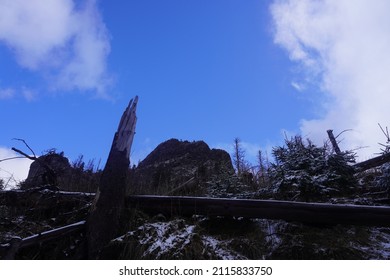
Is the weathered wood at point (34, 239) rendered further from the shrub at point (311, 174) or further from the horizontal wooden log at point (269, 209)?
the shrub at point (311, 174)

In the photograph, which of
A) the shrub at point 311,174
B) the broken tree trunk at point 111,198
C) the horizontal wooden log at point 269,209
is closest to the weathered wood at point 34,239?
the broken tree trunk at point 111,198

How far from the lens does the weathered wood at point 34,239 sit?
316 cm

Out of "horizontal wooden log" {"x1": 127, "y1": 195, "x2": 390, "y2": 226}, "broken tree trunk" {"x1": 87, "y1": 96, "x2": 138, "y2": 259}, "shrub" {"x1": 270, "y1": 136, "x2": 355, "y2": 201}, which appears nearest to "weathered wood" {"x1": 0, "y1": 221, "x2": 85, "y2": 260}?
"broken tree trunk" {"x1": 87, "y1": 96, "x2": 138, "y2": 259}

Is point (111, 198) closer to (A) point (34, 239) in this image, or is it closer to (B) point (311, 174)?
(A) point (34, 239)

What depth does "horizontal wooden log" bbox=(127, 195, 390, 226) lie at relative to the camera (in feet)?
13.8

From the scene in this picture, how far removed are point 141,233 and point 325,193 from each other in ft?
12.5

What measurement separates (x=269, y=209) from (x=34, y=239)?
10.9 feet

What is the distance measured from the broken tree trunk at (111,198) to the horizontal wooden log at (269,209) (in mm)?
390

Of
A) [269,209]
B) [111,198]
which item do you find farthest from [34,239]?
[269,209]

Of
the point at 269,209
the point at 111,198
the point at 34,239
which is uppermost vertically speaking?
the point at 111,198

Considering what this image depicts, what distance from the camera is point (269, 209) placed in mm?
4664

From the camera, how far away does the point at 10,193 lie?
6.10m

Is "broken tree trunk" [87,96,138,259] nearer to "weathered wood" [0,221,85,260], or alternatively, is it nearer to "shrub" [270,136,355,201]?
"weathered wood" [0,221,85,260]

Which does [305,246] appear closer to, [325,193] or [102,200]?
[325,193]
